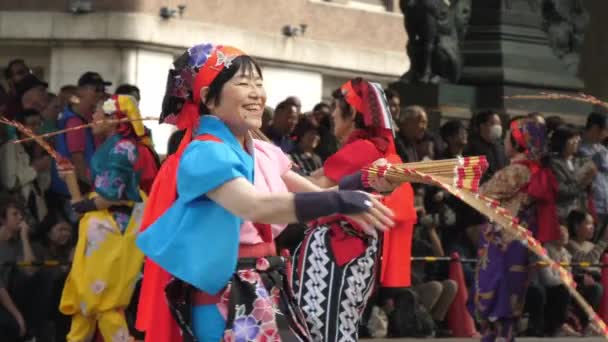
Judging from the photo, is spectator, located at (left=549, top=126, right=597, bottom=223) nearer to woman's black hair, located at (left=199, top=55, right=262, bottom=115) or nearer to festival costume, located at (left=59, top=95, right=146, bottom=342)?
festival costume, located at (left=59, top=95, right=146, bottom=342)

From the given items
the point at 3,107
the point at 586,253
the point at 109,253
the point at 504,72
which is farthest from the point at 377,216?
the point at 504,72

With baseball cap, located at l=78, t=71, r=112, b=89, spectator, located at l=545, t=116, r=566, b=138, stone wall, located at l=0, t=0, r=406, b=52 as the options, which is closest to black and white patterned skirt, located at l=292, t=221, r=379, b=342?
baseball cap, located at l=78, t=71, r=112, b=89

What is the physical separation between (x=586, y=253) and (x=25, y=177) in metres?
5.06

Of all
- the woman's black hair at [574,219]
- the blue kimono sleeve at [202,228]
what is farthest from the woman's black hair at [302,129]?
the blue kimono sleeve at [202,228]

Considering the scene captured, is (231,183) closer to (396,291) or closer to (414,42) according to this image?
(396,291)

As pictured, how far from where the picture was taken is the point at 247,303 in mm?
6516

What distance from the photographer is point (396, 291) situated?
1385 cm

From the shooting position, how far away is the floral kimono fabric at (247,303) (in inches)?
256

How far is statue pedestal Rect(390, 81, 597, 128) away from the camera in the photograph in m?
16.2

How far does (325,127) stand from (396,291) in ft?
5.53

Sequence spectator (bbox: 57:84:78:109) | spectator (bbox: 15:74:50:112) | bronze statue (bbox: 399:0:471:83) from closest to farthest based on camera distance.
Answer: spectator (bbox: 57:84:78:109) → spectator (bbox: 15:74:50:112) → bronze statue (bbox: 399:0:471:83)

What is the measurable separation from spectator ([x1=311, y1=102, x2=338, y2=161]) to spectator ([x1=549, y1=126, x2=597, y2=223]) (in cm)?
182

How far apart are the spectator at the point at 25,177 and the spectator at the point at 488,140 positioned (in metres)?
Result: 3.65

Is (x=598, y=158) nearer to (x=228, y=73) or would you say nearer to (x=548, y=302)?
(x=548, y=302)
